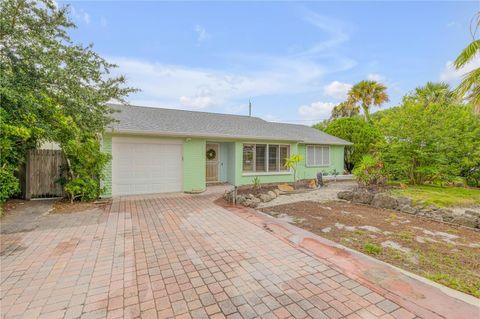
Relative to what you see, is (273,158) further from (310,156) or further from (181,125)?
(181,125)

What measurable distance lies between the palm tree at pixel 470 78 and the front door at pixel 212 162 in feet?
32.1

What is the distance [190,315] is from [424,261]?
378 cm

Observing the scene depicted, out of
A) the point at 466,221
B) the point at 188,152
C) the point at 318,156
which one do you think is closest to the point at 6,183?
the point at 188,152

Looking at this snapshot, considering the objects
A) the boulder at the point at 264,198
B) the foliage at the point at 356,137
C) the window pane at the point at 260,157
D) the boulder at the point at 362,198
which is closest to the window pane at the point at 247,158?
the window pane at the point at 260,157

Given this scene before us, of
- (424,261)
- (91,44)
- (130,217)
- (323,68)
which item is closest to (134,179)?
(130,217)

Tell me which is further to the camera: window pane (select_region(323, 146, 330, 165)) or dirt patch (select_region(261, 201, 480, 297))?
window pane (select_region(323, 146, 330, 165))

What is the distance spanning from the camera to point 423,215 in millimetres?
6398

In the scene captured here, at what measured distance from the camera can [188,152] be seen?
995 cm

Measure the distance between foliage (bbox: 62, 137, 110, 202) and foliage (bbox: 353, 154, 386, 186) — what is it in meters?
11.4

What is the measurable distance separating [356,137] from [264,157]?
8.69 meters

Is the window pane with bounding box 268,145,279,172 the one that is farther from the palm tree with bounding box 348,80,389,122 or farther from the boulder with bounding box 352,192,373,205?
the palm tree with bounding box 348,80,389,122

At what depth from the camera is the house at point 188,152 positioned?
888cm

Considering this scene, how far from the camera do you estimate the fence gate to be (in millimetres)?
8195

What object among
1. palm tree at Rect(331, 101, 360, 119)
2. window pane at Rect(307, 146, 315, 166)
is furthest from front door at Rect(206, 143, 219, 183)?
palm tree at Rect(331, 101, 360, 119)
